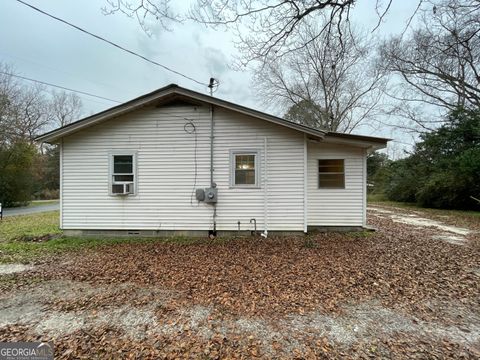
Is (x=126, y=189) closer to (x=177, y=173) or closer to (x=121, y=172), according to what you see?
(x=121, y=172)

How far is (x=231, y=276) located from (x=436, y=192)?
1815 centimetres

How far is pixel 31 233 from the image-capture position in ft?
26.7

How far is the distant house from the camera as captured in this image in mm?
7277

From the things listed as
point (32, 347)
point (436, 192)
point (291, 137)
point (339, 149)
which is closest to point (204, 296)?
point (32, 347)

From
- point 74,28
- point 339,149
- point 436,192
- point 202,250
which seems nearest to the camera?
point 202,250

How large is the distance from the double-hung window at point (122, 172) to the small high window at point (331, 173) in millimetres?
5933

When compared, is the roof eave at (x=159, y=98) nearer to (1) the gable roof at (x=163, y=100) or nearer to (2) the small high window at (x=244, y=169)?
(1) the gable roof at (x=163, y=100)

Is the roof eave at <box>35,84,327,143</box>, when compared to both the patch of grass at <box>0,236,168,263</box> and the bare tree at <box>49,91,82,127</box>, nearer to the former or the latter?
the patch of grass at <box>0,236,168,263</box>

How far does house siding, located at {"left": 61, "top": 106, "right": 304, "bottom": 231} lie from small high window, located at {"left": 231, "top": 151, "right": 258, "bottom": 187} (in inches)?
6.9

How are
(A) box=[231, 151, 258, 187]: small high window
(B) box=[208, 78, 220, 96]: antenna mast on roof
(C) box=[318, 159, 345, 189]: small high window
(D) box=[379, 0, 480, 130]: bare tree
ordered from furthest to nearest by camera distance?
(D) box=[379, 0, 480, 130]: bare tree < (B) box=[208, 78, 220, 96]: antenna mast on roof < (C) box=[318, 159, 345, 189]: small high window < (A) box=[231, 151, 258, 187]: small high window

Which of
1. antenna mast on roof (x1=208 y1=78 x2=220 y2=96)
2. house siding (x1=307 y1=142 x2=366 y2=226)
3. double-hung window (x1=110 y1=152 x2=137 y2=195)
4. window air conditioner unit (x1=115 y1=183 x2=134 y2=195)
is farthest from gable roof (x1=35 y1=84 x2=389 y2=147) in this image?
window air conditioner unit (x1=115 y1=183 x2=134 y2=195)

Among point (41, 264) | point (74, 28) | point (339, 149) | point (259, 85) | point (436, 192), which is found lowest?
point (41, 264)

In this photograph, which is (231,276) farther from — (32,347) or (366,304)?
(32,347)

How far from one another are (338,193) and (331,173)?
0.69m
